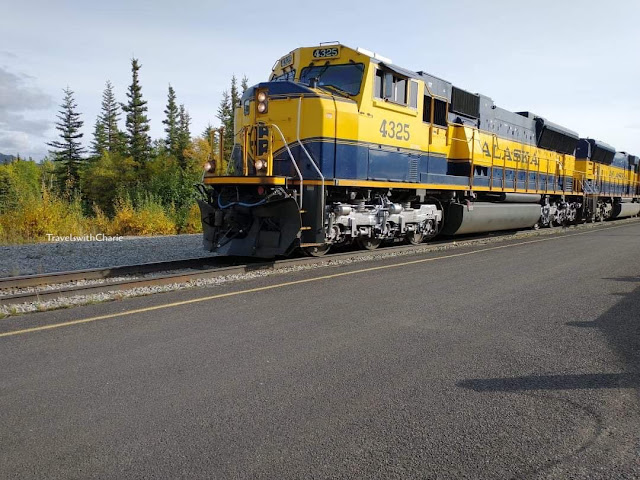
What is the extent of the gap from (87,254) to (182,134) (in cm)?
6471

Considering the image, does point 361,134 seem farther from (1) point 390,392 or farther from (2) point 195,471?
(2) point 195,471

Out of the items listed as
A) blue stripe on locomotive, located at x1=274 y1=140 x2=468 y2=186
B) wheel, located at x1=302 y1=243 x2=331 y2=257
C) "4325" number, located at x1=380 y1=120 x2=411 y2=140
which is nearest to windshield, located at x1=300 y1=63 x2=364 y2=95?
"4325" number, located at x1=380 y1=120 x2=411 y2=140

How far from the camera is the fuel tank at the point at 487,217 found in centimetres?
1319

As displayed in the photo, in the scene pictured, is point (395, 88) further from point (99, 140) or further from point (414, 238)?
point (99, 140)

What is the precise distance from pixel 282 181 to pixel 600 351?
5551 mm

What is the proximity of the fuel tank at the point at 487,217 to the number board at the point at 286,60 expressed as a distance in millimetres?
5898

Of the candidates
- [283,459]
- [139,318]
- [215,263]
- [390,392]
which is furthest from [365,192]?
[283,459]

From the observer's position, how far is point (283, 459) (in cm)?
272

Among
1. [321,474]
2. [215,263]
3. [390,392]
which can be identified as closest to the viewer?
[321,474]

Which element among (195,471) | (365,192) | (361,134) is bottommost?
(195,471)

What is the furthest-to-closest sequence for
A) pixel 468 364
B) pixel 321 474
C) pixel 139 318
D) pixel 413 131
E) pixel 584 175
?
pixel 584 175, pixel 413 131, pixel 139 318, pixel 468 364, pixel 321 474

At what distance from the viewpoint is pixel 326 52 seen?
383 inches

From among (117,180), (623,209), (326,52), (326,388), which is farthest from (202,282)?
(117,180)

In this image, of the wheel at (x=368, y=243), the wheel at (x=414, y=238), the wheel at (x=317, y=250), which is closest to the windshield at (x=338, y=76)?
the wheel at (x=317, y=250)
